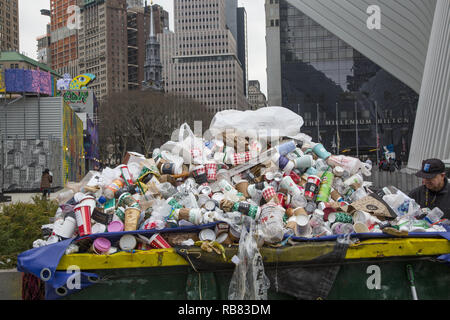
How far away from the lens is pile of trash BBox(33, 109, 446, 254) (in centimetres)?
312

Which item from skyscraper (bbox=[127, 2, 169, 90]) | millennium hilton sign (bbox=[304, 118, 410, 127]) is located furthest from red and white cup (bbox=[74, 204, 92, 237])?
skyscraper (bbox=[127, 2, 169, 90])

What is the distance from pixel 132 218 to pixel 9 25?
139 meters

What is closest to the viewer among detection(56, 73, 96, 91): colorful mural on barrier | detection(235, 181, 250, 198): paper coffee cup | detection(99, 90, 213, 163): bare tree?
detection(235, 181, 250, 198): paper coffee cup

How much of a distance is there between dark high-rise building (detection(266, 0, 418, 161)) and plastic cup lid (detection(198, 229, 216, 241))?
67635 mm

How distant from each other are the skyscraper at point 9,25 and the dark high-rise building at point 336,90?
83029 mm

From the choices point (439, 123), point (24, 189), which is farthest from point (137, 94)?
point (439, 123)

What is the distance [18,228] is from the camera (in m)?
4.46

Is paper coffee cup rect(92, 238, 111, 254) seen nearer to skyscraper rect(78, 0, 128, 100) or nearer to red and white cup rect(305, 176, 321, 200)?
red and white cup rect(305, 176, 321, 200)

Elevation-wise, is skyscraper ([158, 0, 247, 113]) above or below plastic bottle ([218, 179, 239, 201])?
above

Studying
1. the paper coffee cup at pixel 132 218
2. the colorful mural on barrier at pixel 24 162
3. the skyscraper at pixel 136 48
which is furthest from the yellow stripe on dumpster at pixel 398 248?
the skyscraper at pixel 136 48

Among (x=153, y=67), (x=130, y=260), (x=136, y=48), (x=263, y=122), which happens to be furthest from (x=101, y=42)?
(x=130, y=260)

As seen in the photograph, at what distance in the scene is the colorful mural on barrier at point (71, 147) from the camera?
26359mm

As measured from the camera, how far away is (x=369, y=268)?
2877 millimetres
